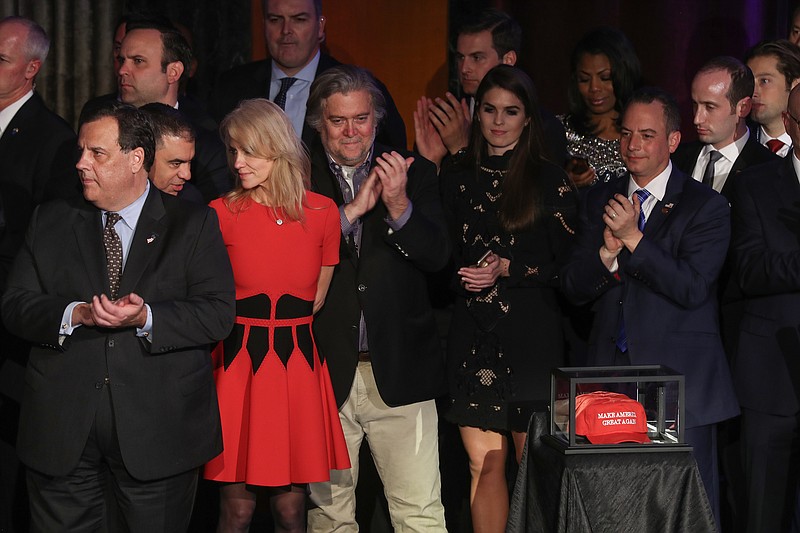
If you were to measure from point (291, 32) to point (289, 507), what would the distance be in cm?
229

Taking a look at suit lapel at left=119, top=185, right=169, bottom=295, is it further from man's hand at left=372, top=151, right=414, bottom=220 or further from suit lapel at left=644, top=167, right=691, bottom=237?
suit lapel at left=644, top=167, right=691, bottom=237

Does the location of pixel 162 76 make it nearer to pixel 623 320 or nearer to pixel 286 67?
pixel 286 67

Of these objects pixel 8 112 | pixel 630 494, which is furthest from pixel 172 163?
pixel 630 494

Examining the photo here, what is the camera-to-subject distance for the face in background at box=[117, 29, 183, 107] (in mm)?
4594

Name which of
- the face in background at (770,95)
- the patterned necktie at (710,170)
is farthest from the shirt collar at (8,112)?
the face in background at (770,95)

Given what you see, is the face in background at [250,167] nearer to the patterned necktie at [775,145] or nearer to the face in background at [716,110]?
the face in background at [716,110]

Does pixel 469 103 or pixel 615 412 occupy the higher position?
pixel 469 103

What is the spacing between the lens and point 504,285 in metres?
4.33

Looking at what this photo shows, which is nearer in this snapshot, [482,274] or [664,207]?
[664,207]

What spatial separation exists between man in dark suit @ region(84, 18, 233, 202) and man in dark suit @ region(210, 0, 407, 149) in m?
0.53

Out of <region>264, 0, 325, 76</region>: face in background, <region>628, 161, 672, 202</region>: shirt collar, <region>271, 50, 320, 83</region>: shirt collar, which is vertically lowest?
<region>628, 161, 672, 202</region>: shirt collar

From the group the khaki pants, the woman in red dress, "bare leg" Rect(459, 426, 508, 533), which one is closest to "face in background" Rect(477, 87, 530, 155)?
the woman in red dress

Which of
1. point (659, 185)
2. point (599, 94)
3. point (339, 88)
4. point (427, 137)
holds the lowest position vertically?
point (659, 185)

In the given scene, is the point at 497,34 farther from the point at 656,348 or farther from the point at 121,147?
the point at 121,147
